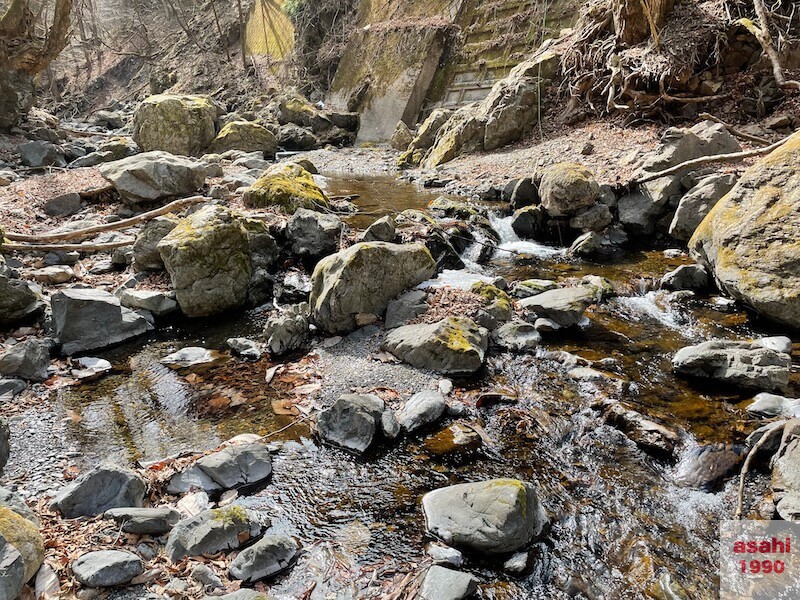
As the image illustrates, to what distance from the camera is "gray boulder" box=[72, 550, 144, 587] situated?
8.21 ft

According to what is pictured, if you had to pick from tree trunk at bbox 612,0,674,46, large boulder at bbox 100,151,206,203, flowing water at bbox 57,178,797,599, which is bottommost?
flowing water at bbox 57,178,797,599

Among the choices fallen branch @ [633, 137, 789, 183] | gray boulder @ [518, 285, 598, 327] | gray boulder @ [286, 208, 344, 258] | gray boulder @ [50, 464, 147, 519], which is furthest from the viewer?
fallen branch @ [633, 137, 789, 183]

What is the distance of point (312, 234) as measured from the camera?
7.56 meters

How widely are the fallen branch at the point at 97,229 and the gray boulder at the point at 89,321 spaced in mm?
2309

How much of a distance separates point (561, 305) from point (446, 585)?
12.6 feet

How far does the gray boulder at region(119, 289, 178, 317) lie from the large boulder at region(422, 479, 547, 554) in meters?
4.45

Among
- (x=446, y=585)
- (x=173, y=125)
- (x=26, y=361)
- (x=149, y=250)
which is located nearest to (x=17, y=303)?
(x=26, y=361)

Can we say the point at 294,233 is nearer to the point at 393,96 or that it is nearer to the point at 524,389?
the point at 524,389

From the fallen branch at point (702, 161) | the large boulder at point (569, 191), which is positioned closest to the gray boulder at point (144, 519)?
the large boulder at point (569, 191)

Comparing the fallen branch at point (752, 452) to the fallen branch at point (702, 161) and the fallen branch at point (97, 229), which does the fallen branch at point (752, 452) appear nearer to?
the fallen branch at point (702, 161)

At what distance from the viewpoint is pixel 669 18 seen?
11.5 m

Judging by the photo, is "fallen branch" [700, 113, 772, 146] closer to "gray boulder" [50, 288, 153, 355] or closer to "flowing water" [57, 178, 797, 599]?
"flowing water" [57, 178, 797, 599]

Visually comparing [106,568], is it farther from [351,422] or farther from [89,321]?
[89,321]

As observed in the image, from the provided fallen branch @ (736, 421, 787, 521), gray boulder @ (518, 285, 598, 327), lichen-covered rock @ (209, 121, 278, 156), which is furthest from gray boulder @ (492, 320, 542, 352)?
lichen-covered rock @ (209, 121, 278, 156)
